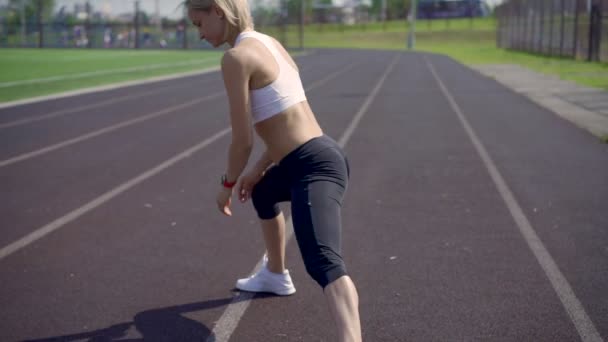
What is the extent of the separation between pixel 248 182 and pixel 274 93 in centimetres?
80

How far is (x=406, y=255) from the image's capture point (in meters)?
5.80

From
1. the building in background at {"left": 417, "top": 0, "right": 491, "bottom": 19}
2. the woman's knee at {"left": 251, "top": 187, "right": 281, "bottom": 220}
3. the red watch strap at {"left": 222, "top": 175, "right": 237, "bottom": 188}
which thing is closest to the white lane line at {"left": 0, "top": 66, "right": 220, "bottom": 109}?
the woman's knee at {"left": 251, "top": 187, "right": 281, "bottom": 220}

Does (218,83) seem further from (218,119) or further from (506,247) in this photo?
(506,247)

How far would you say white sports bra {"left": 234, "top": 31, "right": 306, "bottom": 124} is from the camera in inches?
135

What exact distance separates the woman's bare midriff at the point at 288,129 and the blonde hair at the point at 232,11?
1.40ft

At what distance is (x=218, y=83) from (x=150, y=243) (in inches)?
778

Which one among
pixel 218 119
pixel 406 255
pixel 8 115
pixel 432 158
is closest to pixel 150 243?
pixel 406 255

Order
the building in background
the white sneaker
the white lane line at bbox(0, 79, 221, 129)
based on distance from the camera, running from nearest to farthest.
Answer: the white sneaker → the white lane line at bbox(0, 79, 221, 129) → the building in background

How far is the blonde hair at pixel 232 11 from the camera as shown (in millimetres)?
3398

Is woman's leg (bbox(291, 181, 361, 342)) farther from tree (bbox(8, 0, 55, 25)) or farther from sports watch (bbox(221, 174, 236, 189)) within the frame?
tree (bbox(8, 0, 55, 25))

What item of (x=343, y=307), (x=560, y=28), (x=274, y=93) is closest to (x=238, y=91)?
(x=274, y=93)

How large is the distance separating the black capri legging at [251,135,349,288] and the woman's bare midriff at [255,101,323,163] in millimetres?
32

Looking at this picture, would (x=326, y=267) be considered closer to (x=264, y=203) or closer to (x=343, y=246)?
(x=264, y=203)

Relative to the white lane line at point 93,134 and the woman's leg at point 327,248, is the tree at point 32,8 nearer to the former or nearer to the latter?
the white lane line at point 93,134
